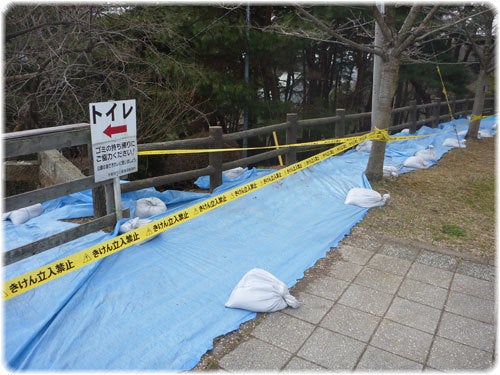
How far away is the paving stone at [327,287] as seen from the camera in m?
3.42

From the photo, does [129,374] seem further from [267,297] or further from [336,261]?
[336,261]

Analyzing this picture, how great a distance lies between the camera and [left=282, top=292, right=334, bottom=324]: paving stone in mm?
3096

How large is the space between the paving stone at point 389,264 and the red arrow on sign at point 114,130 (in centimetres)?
257

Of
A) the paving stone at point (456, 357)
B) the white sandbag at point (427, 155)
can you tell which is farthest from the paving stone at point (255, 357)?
the white sandbag at point (427, 155)

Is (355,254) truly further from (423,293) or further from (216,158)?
(216,158)

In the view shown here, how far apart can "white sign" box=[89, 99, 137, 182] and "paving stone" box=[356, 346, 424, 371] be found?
2679 millimetres

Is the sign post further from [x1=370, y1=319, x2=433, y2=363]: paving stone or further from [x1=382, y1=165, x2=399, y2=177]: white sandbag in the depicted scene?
[x1=382, y1=165, x2=399, y2=177]: white sandbag

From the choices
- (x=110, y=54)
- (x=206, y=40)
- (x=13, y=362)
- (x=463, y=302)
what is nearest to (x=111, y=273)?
(x=13, y=362)

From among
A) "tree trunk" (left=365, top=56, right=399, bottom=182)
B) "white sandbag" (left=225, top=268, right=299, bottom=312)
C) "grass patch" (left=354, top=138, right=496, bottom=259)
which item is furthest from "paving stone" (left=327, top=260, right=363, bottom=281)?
"tree trunk" (left=365, top=56, right=399, bottom=182)

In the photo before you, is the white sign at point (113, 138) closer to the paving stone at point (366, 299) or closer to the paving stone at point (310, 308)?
the paving stone at point (310, 308)

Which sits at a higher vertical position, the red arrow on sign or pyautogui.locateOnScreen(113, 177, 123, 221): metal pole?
the red arrow on sign

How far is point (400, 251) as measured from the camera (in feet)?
14.0

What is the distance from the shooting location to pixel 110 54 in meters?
7.02

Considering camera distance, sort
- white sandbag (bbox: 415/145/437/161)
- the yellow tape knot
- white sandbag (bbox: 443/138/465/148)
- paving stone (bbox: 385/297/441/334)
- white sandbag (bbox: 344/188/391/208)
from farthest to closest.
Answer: white sandbag (bbox: 443/138/465/148) → white sandbag (bbox: 415/145/437/161) → the yellow tape knot → white sandbag (bbox: 344/188/391/208) → paving stone (bbox: 385/297/441/334)
